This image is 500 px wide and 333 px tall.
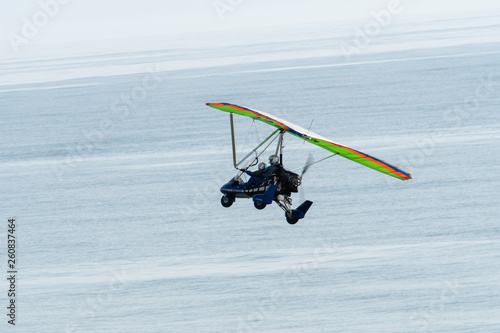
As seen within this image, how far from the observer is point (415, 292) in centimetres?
5634

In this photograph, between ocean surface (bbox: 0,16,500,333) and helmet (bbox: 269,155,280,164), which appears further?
ocean surface (bbox: 0,16,500,333)

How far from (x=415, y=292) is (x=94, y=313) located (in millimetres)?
21761

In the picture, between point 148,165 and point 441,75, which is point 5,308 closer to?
point 148,165
